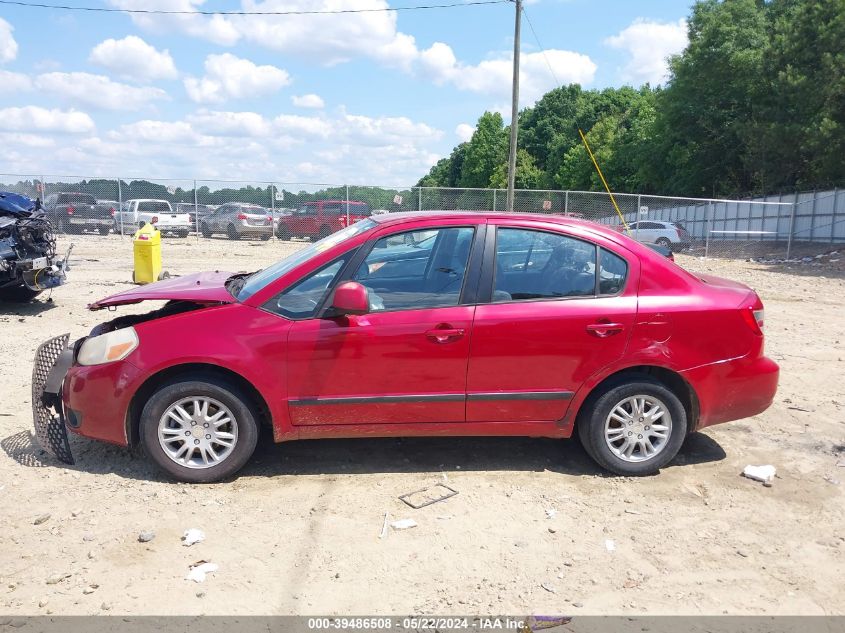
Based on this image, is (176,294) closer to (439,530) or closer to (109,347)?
(109,347)

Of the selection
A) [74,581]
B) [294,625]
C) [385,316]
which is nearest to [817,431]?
[385,316]

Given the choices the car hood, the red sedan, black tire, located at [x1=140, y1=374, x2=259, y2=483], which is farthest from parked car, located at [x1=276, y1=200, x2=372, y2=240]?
black tire, located at [x1=140, y1=374, x2=259, y2=483]

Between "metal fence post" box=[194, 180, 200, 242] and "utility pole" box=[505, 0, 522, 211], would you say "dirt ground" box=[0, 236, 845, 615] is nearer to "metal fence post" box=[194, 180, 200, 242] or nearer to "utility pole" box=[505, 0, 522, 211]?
"utility pole" box=[505, 0, 522, 211]

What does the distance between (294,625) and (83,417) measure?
2.11 metres

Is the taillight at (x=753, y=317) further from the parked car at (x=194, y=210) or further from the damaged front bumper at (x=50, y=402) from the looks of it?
the parked car at (x=194, y=210)

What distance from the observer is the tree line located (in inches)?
1089

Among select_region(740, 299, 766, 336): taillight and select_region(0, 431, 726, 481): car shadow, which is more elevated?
select_region(740, 299, 766, 336): taillight

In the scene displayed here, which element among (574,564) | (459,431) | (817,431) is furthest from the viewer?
(817,431)

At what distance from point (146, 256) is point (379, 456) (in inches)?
373

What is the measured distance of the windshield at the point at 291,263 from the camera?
177 inches

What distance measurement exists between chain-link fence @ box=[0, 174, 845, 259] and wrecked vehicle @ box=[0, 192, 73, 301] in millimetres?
15027

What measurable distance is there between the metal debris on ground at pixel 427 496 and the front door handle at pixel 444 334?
933 mm

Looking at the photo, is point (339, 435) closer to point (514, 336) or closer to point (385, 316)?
point (385, 316)

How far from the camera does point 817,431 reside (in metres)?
5.48
